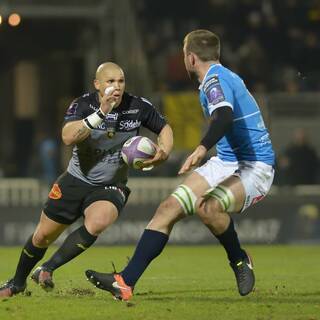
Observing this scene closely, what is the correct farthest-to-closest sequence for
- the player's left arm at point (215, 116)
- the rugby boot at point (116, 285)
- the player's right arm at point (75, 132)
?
the player's right arm at point (75, 132) → the rugby boot at point (116, 285) → the player's left arm at point (215, 116)

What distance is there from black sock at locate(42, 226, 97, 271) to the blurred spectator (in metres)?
10.3

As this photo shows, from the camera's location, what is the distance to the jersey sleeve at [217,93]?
29.0 ft

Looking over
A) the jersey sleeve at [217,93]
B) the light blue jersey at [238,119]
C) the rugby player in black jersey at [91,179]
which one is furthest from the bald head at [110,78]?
the jersey sleeve at [217,93]

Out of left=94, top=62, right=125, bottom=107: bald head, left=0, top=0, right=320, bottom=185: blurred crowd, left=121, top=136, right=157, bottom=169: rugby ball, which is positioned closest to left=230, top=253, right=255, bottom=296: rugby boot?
left=121, top=136, right=157, bottom=169: rugby ball

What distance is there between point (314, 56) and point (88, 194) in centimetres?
1319

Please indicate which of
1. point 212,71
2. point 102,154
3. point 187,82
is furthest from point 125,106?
point 187,82

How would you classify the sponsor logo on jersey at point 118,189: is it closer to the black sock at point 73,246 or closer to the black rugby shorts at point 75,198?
the black rugby shorts at point 75,198

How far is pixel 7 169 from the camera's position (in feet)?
73.1

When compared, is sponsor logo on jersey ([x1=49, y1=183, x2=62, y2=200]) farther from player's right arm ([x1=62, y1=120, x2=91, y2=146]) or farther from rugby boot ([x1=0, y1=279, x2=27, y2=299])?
rugby boot ([x1=0, y1=279, x2=27, y2=299])

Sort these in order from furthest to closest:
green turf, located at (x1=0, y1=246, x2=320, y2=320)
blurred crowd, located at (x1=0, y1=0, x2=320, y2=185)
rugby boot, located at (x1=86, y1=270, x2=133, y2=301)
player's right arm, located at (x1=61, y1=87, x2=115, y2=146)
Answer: blurred crowd, located at (x1=0, y1=0, x2=320, y2=185) < player's right arm, located at (x1=61, y1=87, x2=115, y2=146) < rugby boot, located at (x1=86, y1=270, x2=133, y2=301) < green turf, located at (x1=0, y1=246, x2=320, y2=320)

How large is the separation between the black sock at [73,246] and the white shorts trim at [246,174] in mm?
1118

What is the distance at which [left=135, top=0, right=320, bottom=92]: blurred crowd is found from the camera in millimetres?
22516

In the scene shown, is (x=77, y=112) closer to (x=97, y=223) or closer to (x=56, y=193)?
(x=56, y=193)

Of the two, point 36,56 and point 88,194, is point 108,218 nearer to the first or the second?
point 88,194
